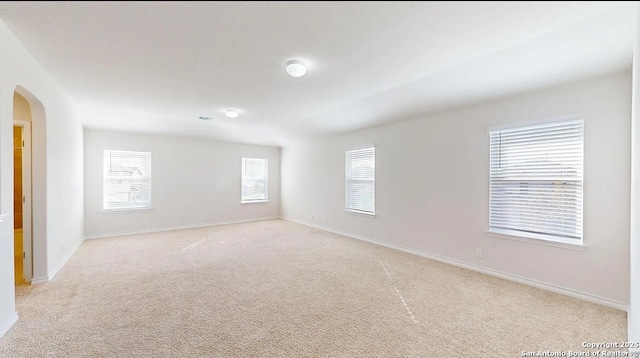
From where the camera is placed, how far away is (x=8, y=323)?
7.30 ft

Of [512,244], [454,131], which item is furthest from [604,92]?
[512,244]

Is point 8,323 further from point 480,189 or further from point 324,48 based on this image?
point 480,189

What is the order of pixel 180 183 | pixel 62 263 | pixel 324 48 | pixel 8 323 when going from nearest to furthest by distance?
pixel 8 323 → pixel 324 48 → pixel 62 263 → pixel 180 183

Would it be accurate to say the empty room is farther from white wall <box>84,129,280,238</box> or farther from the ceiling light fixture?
white wall <box>84,129,280,238</box>

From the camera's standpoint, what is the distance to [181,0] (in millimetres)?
1791

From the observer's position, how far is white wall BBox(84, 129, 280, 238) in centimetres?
560

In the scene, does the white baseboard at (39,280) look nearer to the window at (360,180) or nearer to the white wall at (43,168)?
the white wall at (43,168)

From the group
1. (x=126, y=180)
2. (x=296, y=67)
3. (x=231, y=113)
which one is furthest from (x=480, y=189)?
(x=126, y=180)

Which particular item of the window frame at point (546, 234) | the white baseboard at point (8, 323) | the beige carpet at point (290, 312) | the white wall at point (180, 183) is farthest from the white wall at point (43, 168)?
the window frame at point (546, 234)

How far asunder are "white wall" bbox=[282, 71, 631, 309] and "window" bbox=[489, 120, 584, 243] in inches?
4.2

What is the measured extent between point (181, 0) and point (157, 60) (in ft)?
3.97

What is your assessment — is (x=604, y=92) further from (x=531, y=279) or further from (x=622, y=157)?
(x=531, y=279)

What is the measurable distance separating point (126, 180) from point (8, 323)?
14.0 ft

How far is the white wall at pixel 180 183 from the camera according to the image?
5602 mm
